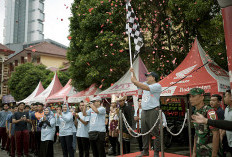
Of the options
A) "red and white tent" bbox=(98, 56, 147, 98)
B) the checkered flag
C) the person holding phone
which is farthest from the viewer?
"red and white tent" bbox=(98, 56, 147, 98)

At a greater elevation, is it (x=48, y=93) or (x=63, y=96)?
(x=48, y=93)

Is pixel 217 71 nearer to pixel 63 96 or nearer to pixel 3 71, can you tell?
pixel 63 96

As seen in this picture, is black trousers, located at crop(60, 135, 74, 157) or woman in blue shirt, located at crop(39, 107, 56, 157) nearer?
black trousers, located at crop(60, 135, 74, 157)

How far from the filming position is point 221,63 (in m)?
9.34

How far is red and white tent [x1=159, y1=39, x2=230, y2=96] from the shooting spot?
7.10m

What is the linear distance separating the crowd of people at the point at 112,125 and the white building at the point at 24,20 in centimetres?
10040

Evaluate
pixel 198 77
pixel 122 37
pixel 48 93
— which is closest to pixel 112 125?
pixel 198 77

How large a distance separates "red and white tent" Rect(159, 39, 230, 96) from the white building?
10355 cm

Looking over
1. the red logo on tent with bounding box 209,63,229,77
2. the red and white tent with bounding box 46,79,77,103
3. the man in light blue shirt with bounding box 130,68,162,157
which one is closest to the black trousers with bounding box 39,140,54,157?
the man in light blue shirt with bounding box 130,68,162,157

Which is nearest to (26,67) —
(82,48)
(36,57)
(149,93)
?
(36,57)

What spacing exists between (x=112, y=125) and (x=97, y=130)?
1663mm

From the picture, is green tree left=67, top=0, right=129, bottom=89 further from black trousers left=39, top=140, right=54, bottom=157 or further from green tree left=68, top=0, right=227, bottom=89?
black trousers left=39, top=140, right=54, bottom=157

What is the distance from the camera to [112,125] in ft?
27.1

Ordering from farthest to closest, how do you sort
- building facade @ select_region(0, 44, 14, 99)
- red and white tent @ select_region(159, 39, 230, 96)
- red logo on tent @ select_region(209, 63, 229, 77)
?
1. building facade @ select_region(0, 44, 14, 99)
2. red logo on tent @ select_region(209, 63, 229, 77)
3. red and white tent @ select_region(159, 39, 230, 96)
